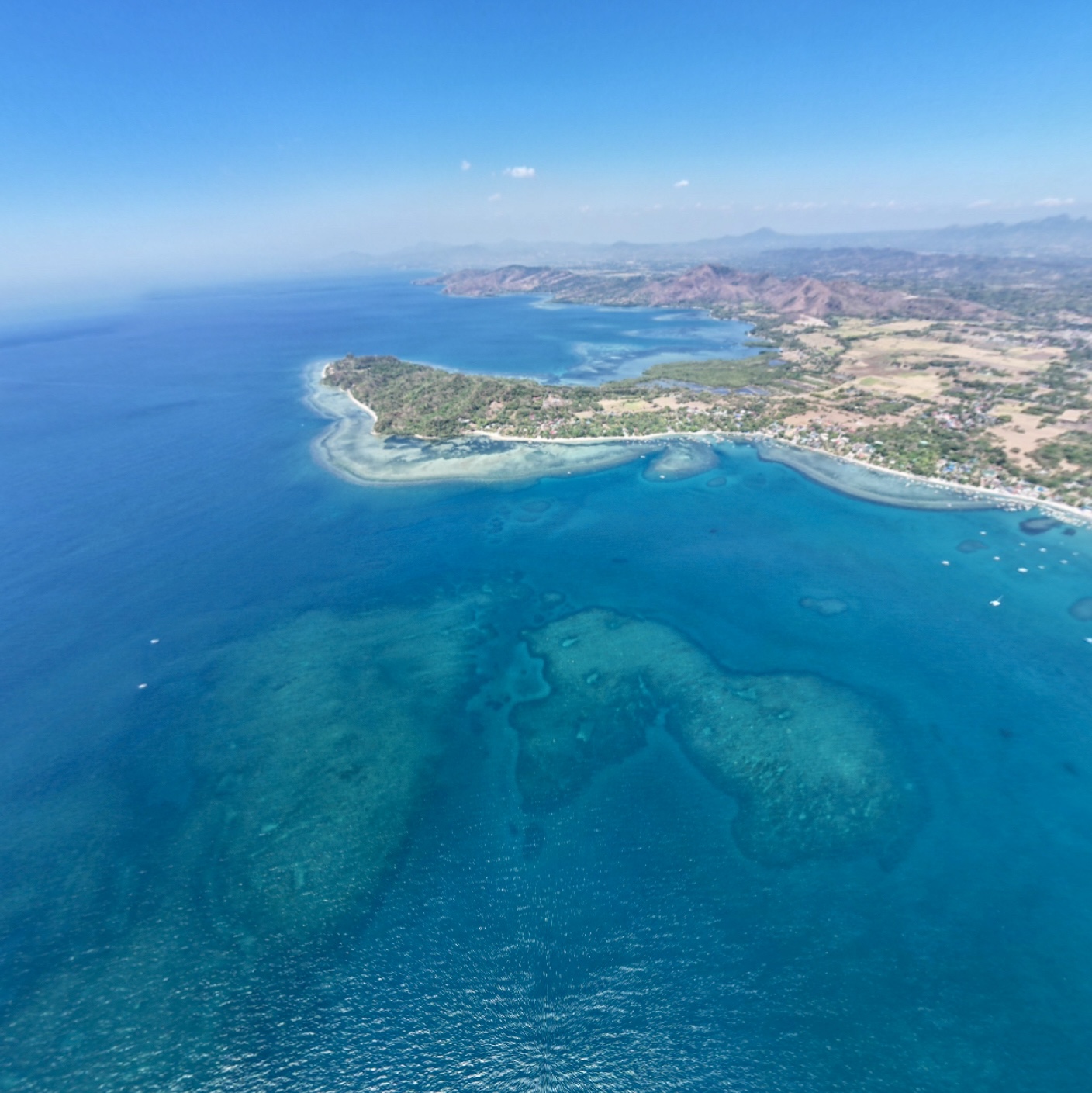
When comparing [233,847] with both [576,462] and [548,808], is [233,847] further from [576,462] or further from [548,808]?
[576,462]

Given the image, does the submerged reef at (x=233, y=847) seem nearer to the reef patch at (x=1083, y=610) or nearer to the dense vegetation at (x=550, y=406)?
the reef patch at (x=1083, y=610)

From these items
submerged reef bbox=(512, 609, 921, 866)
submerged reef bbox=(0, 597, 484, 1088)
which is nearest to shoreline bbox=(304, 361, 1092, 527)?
submerged reef bbox=(0, 597, 484, 1088)

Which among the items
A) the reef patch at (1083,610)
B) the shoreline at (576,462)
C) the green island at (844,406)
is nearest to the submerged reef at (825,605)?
the reef patch at (1083,610)

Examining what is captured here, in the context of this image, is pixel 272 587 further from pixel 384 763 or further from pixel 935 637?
pixel 935 637

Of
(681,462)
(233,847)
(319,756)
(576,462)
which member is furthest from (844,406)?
(233,847)

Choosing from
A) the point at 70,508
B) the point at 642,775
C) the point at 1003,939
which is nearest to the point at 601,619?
the point at 642,775
